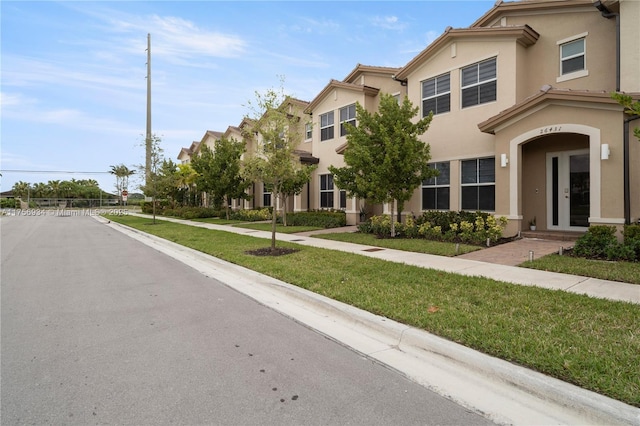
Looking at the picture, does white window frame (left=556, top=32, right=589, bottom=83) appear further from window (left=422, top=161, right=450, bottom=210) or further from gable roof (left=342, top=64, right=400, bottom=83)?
gable roof (left=342, top=64, right=400, bottom=83)

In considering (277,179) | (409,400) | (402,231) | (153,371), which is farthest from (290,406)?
(402,231)

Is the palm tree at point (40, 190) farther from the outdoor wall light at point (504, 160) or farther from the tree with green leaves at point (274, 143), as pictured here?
the outdoor wall light at point (504, 160)

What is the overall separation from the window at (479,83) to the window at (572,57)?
82.0 inches

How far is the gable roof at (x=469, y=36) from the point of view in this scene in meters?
Answer: 12.6

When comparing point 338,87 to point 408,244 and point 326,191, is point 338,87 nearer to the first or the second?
point 326,191

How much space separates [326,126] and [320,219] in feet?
19.5

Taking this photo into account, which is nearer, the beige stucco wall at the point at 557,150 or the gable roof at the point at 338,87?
the beige stucco wall at the point at 557,150

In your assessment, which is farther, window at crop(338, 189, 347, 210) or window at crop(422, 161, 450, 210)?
window at crop(338, 189, 347, 210)

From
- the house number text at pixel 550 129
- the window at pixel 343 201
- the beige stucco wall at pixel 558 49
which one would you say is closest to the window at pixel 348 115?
the window at pixel 343 201

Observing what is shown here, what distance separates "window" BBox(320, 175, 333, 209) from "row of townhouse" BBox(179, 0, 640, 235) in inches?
200

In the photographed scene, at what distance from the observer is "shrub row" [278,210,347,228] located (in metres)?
18.4

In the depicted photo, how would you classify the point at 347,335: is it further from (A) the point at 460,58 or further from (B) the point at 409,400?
(A) the point at 460,58

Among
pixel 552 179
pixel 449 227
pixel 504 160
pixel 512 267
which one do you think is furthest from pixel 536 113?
pixel 512 267

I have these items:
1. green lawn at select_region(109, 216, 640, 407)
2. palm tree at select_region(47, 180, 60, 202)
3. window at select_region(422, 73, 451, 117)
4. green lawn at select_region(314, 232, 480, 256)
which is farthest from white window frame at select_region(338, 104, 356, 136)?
palm tree at select_region(47, 180, 60, 202)
